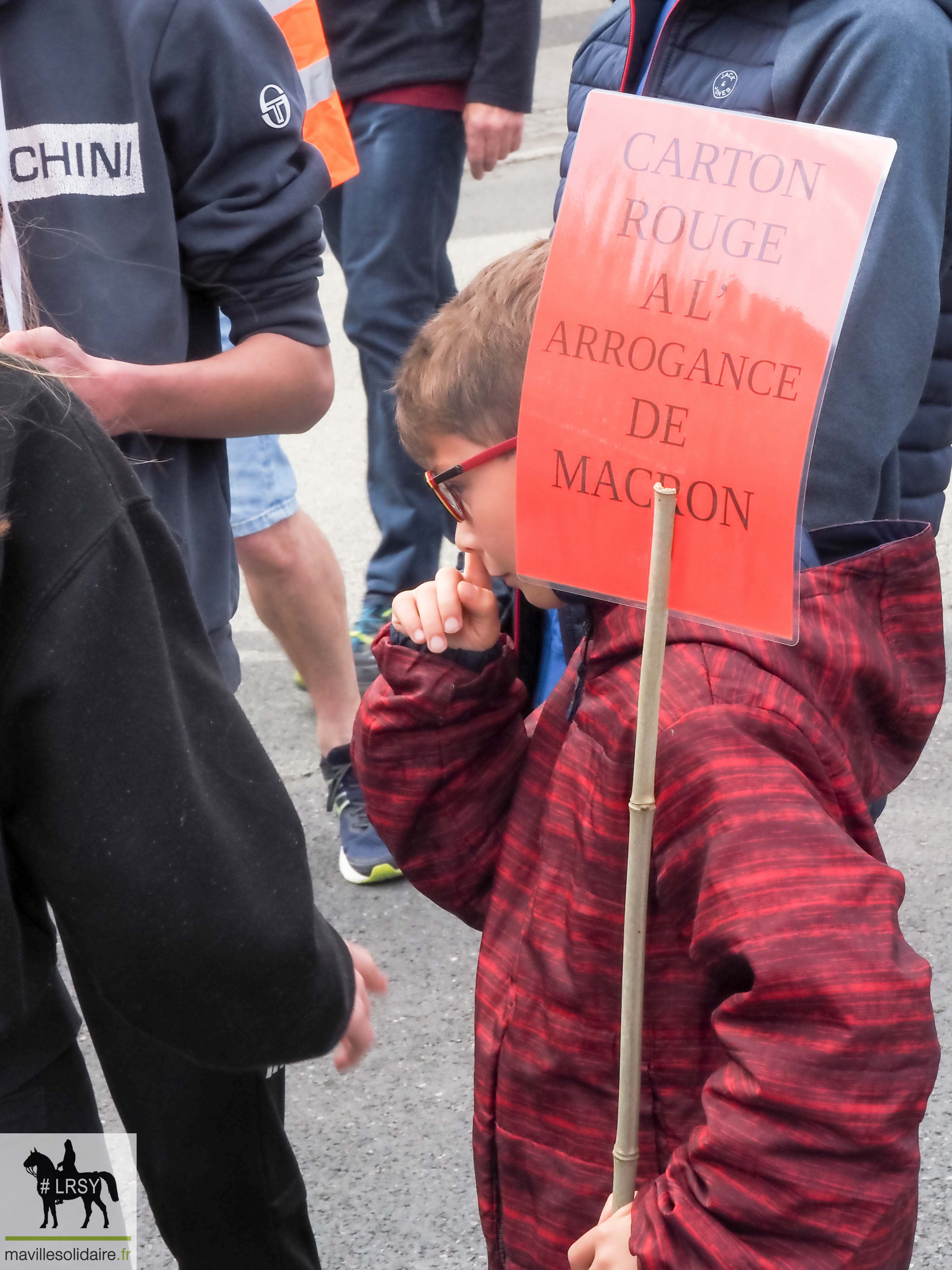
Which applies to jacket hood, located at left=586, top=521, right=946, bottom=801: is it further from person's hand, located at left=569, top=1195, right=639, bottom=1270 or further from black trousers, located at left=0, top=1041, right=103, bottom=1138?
black trousers, located at left=0, top=1041, right=103, bottom=1138

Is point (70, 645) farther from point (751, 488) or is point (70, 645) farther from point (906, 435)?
point (906, 435)

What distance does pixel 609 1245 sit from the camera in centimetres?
113

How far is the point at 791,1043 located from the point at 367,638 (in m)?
2.55

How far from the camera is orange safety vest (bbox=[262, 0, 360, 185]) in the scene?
8.39ft

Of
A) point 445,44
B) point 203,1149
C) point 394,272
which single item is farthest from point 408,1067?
point 445,44

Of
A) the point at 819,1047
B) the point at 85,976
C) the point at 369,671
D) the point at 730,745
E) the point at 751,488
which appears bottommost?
the point at 369,671

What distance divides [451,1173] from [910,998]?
1.34m

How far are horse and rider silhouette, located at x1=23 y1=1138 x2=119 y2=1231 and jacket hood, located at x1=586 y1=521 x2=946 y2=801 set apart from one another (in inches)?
24.0

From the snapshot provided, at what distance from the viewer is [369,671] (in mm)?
3424

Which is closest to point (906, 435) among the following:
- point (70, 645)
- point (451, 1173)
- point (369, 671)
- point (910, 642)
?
point (910, 642)

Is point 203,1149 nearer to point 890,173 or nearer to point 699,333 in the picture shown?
point 699,333

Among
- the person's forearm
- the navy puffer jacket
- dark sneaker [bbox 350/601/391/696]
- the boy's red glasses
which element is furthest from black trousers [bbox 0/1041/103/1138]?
dark sneaker [bbox 350/601/391/696]

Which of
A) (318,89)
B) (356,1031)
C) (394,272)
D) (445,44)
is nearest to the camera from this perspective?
(356,1031)

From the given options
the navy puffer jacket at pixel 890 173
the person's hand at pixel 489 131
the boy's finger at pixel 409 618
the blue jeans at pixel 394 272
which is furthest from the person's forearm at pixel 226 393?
the person's hand at pixel 489 131
